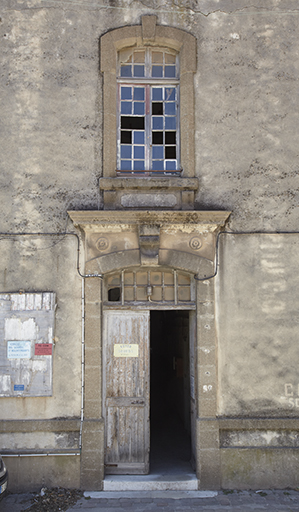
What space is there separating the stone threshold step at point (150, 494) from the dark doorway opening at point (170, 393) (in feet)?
1.59

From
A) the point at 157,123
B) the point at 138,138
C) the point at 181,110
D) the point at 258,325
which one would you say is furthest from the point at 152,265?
the point at 181,110

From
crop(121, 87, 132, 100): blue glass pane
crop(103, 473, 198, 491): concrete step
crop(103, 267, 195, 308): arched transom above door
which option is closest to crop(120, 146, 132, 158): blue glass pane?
crop(121, 87, 132, 100): blue glass pane

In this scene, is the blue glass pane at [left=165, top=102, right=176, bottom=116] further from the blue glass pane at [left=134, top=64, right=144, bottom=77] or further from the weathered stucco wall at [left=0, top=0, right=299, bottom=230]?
the blue glass pane at [left=134, top=64, right=144, bottom=77]

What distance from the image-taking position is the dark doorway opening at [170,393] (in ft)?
21.9

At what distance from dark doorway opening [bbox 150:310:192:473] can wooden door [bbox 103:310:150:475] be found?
1.82 feet

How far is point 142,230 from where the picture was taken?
5.89 m

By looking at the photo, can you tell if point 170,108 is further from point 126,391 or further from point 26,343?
point 126,391

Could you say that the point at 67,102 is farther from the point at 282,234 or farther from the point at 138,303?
the point at 282,234

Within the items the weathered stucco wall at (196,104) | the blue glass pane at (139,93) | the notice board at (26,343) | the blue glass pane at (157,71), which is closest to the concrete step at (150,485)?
the notice board at (26,343)

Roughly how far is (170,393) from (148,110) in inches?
245

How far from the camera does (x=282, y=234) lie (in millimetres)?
6082

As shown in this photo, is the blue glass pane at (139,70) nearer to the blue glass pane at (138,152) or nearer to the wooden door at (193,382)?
the blue glass pane at (138,152)

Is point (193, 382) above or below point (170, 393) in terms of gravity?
above

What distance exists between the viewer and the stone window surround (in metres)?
6.04
